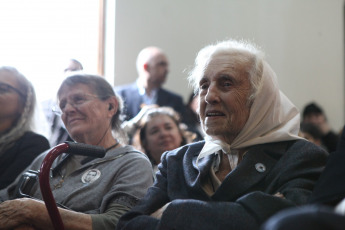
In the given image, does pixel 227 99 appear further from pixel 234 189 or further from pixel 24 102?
pixel 24 102

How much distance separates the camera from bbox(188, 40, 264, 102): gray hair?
1.93 metres

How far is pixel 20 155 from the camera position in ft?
8.74

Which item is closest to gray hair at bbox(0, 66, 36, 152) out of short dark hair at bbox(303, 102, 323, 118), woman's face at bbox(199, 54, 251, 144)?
woman's face at bbox(199, 54, 251, 144)

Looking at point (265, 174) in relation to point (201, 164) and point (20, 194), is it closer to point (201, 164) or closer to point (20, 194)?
point (201, 164)

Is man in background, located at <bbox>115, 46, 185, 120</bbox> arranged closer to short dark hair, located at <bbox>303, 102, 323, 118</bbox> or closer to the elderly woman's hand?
short dark hair, located at <bbox>303, 102, 323, 118</bbox>

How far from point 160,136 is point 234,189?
148 cm

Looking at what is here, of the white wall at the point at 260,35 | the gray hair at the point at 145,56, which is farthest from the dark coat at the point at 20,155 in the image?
the white wall at the point at 260,35

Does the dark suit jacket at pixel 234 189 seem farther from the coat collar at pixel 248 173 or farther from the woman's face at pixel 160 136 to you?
the woman's face at pixel 160 136

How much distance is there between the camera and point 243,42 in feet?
7.06

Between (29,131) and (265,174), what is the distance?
1.55 meters

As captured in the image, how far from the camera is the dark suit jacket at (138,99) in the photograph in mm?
4172

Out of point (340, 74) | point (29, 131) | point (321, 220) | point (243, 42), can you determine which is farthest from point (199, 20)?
point (321, 220)

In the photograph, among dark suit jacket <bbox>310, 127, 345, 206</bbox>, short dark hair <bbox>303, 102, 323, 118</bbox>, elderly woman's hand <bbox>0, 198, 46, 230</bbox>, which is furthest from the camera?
short dark hair <bbox>303, 102, 323, 118</bbox>

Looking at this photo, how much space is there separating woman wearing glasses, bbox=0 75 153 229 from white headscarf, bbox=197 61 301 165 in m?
0.35
